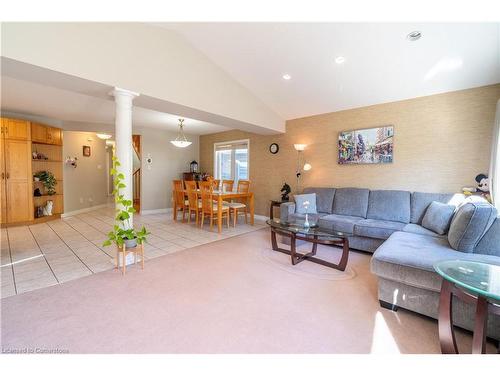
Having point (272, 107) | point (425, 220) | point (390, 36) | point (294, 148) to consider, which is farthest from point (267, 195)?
point (390, 36)

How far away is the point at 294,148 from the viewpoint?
16.6 feet

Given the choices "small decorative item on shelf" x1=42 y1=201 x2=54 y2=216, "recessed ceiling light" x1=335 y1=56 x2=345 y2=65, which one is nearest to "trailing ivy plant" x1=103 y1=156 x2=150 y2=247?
"recessed ceiling light" x1=335 y1=56 x2=345 y2=65

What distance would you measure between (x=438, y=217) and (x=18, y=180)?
24.0 feet

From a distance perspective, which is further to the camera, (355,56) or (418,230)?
(355,56)

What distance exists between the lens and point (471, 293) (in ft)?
4.32

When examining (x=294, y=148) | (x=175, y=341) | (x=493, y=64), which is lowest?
(x=175, y=341)

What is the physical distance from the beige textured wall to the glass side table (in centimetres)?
240

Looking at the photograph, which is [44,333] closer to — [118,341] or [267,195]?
[118,341]

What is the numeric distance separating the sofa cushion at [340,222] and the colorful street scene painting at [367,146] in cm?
113

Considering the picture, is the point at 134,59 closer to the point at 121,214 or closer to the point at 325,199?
the point at 121,214

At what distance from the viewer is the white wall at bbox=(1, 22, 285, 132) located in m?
2.05

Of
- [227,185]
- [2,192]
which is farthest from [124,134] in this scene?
[2,192]

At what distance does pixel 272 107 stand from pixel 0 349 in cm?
476

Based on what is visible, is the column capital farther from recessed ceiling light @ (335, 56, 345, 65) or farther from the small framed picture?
the small framed picture
